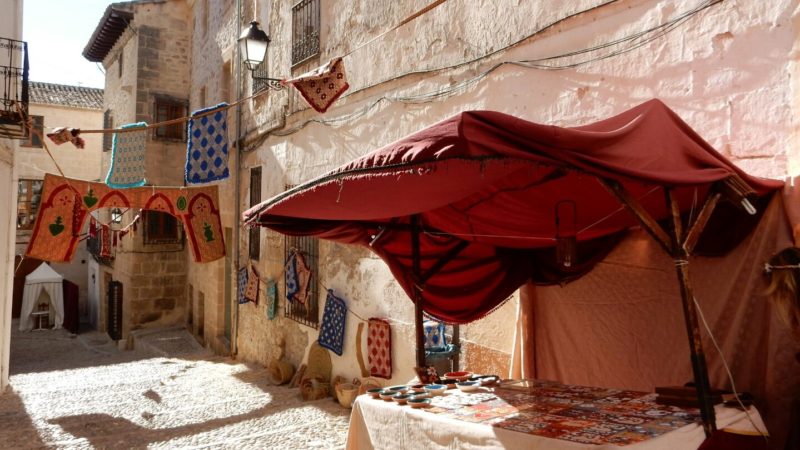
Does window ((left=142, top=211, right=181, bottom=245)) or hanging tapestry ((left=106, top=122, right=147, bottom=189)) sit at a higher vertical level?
hanging tapestry ((left=106, top=122, right=147, bottom=189))

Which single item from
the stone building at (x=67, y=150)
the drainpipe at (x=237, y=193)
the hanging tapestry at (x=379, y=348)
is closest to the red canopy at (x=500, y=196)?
the hanging tapestry at (x=379, y=348)

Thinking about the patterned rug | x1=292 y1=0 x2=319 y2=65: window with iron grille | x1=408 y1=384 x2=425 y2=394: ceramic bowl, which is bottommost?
x1=408 y1=384 x2=425 y2=394: ceramic bowl

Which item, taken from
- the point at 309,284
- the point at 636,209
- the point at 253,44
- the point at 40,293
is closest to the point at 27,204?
the point at 40,293

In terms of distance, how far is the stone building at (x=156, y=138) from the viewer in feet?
53.8

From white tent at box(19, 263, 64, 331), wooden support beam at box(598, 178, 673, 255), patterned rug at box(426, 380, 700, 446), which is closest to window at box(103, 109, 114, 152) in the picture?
white tent at box(19, 263, 64, 331)

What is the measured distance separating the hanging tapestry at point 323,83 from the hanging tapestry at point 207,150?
14.2 feet

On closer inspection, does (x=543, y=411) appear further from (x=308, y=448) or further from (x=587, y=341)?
(x=308, y=448)

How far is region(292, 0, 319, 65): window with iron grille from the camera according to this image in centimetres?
898

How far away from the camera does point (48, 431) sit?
6.94 meters

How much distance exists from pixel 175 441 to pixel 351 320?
2.55 metres

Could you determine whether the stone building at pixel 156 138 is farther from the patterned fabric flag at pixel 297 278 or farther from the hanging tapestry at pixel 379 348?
the hanging tapestry at pixel 379 348

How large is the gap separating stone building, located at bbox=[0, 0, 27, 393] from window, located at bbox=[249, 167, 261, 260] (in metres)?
3.83

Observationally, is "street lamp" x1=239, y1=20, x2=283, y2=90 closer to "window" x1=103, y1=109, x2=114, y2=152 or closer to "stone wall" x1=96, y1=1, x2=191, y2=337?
Answer: "stone wall" x1=96, y1=1, x2=191, y2=337

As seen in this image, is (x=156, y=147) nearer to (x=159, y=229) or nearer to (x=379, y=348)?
(x=159, y=229)
